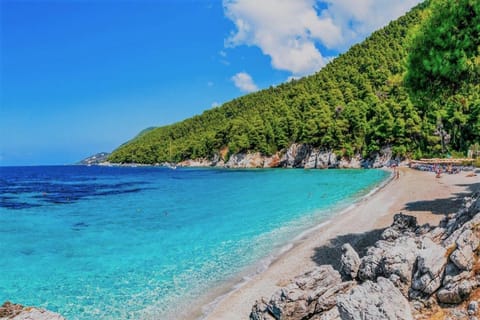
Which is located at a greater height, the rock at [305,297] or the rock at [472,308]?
the rock at [472,308]

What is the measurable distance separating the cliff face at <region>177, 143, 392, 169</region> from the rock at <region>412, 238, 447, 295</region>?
84.6 meters

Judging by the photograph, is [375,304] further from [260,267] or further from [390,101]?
[390,101]

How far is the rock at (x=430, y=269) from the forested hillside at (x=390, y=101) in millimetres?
7090

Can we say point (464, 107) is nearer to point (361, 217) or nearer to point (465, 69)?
point (361, 217)

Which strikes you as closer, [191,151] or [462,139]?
[462,139]

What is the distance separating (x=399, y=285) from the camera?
28.5ft

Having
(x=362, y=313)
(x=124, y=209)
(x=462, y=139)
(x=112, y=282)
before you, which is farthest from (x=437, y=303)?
(x=462, y=139)

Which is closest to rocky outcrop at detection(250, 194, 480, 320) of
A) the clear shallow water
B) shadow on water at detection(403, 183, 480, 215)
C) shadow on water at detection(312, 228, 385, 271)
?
shadow on water at detection(312, 228, 385, 271)

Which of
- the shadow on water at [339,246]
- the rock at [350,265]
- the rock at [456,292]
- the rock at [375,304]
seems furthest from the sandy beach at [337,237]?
the rock at [456,292]

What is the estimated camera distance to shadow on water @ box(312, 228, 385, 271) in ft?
50.7

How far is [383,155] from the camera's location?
89750 mm

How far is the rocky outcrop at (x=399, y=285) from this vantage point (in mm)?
7156

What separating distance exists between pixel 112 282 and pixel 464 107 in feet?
280

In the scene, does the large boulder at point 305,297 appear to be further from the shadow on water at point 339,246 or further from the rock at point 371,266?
the shadow on water at point 339,246
